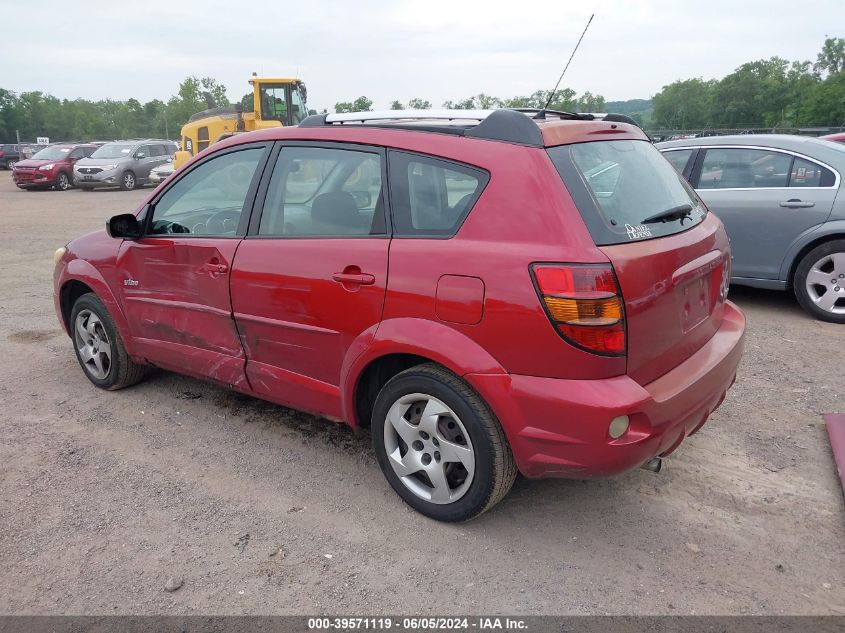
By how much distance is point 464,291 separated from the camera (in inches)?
108

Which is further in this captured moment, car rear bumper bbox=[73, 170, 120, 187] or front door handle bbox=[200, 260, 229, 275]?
car rear bumper bbox=[73, 170, 120, 187]

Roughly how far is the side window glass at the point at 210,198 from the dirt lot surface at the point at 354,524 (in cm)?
121

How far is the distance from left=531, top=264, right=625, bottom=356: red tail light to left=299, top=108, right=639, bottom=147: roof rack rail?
0.60m

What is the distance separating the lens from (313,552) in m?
2.92

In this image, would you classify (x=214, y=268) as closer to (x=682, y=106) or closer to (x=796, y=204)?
(x=796, y=204)

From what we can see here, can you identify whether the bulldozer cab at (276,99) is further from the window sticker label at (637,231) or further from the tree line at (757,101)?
the tree line at (757,101)

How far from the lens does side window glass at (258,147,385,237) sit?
3189 millimetres

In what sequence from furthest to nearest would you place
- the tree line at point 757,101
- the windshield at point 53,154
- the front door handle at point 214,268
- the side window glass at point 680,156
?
the tree line at point 757,101 < the windshield at point 53,154 < the side window glass at point 680,156 < the front door handle at point 214,268

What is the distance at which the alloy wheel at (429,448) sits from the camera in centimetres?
294

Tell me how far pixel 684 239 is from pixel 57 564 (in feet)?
10.00

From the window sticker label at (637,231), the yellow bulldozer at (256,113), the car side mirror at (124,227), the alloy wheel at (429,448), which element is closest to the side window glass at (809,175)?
the window sticker label at (637,231)

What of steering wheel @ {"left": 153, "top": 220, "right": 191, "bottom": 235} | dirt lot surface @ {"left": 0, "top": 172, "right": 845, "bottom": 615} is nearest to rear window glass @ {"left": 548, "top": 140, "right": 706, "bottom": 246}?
dirt lot surface @ {"left": 0, "top": 172, "right": 845, "bottom": 615}

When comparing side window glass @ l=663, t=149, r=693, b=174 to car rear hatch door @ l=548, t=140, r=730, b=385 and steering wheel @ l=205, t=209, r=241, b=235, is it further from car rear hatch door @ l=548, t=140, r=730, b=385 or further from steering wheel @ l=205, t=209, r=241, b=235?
steering wheel @ l=205, t=209, r=241, b=235

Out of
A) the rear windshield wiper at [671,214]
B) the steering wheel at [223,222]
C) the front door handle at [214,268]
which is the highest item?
the rear windshield wiper at [671,214]
